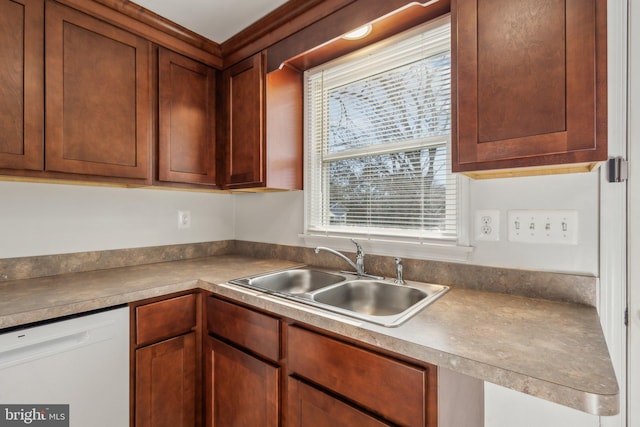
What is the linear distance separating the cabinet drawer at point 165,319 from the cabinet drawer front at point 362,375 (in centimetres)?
64

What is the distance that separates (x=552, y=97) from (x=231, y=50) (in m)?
1.72

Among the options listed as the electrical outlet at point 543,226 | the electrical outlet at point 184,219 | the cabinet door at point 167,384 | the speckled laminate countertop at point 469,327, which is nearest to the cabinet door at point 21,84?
the speckled laminate countertop at point 469,327

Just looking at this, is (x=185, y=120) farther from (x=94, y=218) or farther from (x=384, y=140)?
(x=384, y=140)

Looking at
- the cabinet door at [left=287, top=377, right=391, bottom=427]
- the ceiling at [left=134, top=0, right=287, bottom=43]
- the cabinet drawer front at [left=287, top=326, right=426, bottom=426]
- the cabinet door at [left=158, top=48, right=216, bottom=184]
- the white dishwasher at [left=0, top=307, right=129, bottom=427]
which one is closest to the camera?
the cabinet drawer front at [left=287, top=326, right=426, bottom=426]

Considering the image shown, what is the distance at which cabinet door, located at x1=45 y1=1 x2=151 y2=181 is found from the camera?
4.59 feet

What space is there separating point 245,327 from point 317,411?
45 cm

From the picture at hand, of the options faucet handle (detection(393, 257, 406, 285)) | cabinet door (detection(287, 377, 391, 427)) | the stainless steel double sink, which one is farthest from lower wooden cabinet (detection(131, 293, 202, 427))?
faucet handle (detection(393, 257, 406, 285))

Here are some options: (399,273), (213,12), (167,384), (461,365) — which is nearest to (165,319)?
(167,384)

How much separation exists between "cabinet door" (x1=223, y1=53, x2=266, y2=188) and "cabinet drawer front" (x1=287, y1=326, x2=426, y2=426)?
38.6 inches

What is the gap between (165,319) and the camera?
1447 mm

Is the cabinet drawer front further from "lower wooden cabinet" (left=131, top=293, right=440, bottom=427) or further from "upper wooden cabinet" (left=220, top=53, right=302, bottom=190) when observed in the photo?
"upper wooden cabinet" (left=220, top=53, right=302, bottom=190)

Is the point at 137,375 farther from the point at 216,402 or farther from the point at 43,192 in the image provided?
the point at 43,192

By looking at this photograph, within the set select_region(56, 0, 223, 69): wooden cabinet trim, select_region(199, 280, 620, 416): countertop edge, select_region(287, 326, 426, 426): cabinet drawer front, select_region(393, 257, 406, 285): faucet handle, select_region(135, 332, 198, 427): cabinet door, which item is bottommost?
select_region(135, 332, 198, 427): cabinet door

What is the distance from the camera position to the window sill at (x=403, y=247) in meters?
1.40
